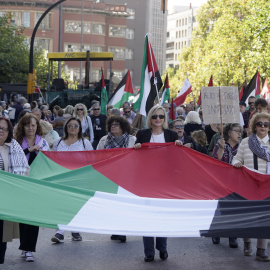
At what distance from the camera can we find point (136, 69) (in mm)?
132625

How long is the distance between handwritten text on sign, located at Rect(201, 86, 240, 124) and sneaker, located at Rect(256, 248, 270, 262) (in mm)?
1963

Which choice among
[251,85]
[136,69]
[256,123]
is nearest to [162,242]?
[256,123]

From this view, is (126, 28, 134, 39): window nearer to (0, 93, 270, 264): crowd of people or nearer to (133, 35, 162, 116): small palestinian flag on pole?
(133, 35, 162, 116): small palestinian flag on pole

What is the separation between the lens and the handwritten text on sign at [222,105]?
34.4 ft

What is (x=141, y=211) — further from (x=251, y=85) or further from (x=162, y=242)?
(x=251, y=85)

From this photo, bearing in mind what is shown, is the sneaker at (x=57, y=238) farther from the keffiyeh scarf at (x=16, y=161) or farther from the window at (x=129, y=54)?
the window at (x=129, y=54)

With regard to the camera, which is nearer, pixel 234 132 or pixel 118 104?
pixel 234 132

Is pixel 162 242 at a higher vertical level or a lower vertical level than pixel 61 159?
lower

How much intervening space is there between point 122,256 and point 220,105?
244 cm

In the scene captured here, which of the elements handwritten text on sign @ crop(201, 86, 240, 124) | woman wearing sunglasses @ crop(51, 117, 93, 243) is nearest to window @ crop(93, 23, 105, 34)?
woman wearing sunglasses @ crop(51, 117, 93, 243)

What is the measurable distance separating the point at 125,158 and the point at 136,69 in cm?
12310

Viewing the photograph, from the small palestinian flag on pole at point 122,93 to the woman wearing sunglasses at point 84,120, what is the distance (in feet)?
24.3

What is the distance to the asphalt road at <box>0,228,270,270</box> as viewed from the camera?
8859mm

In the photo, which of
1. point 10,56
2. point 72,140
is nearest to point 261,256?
point 72,140
